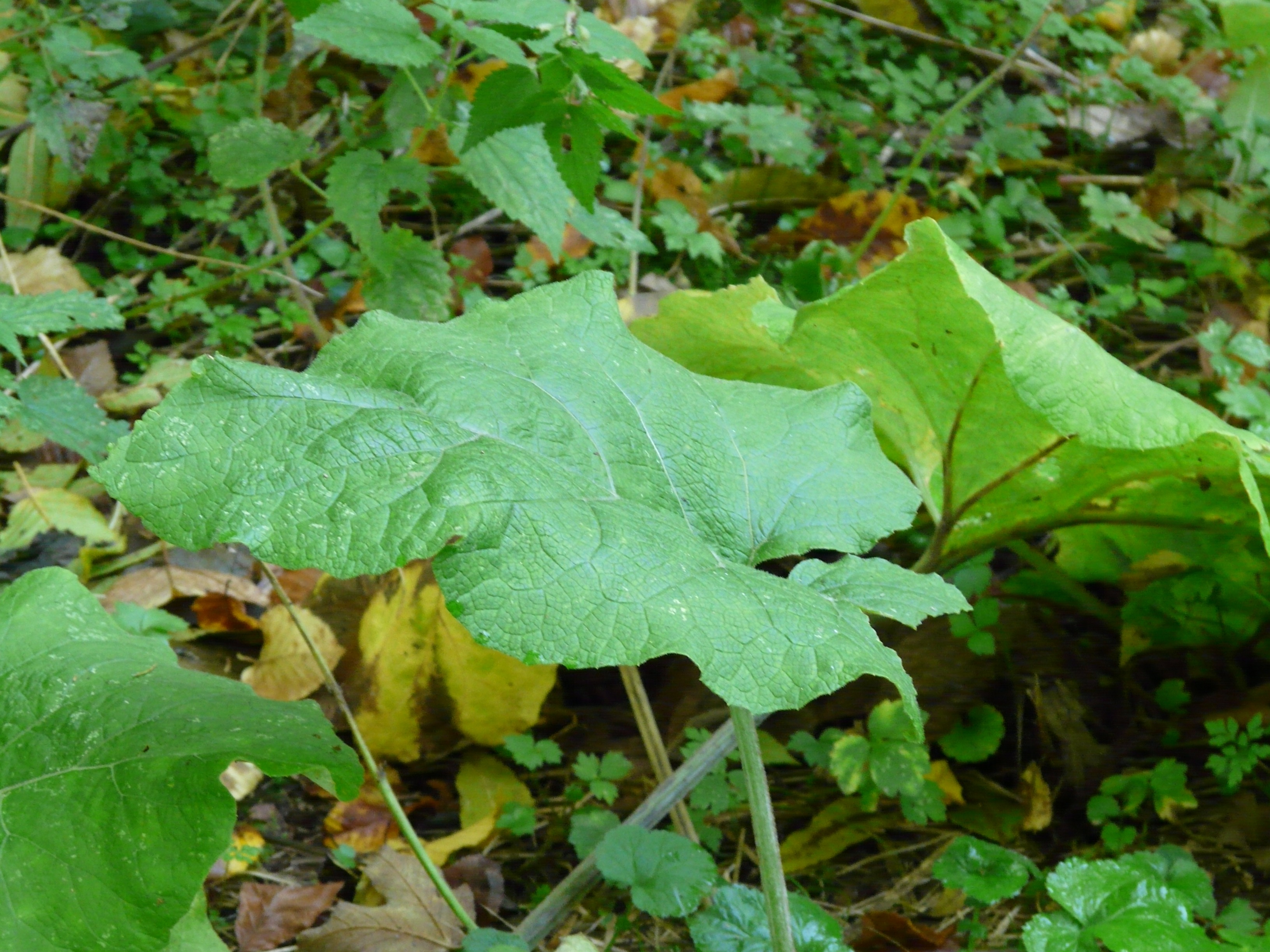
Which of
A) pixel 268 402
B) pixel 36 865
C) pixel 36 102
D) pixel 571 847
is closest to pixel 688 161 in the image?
pixel 36 102

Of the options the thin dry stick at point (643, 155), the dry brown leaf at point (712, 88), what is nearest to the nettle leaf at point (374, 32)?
the thin dry stick at point (643, 155)

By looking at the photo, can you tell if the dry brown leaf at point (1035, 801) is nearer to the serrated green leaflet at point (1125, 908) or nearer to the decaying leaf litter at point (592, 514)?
the decaying leaf litter at point (592, 514)

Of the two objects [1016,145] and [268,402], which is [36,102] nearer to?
[268,402]

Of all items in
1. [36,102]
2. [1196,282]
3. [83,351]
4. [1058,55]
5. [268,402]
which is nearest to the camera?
[268,402]

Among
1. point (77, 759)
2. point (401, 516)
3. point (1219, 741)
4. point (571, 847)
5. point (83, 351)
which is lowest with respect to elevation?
point (571, 847)

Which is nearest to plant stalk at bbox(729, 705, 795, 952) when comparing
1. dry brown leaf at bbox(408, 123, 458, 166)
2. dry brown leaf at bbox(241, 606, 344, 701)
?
dry brown leaf at bbox(241, 606, 344, 701)

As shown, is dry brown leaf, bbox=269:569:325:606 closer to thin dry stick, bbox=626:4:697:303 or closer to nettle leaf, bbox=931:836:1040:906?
thin dry stick, bbox=626:4:697:303

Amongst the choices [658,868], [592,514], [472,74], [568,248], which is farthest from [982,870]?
[472,74]

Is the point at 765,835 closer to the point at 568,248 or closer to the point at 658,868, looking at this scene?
the point at 658,868
